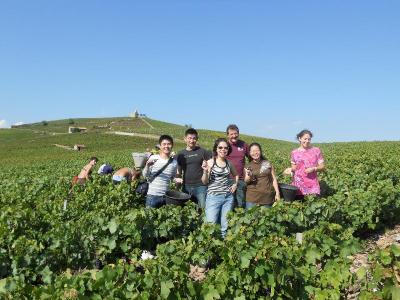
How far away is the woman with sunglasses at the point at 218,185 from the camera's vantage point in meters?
6.84

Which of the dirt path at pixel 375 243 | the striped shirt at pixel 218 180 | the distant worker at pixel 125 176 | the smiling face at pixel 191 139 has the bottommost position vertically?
the dirt path at pixel 375 243

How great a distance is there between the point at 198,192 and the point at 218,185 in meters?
0.88

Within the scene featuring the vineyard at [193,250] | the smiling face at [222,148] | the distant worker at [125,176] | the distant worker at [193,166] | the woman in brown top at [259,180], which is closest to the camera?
the vineyard at [193,250]

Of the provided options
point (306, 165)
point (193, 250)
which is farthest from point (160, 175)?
point (306, 165)

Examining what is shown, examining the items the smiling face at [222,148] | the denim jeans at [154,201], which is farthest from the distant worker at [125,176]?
the smiling face at [222,148]

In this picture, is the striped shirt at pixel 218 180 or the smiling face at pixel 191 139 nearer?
the striped shirt at pixel 218 180

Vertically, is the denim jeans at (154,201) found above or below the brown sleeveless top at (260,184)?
below

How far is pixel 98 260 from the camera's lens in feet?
22.0

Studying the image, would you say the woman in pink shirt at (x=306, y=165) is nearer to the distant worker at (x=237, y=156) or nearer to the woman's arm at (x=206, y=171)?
the distant worker at (x=237, y=156)

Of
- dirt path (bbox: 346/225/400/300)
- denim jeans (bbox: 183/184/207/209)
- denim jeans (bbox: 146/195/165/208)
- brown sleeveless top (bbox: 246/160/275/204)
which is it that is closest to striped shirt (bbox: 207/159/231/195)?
brown sleeveless top (bbox: 246/160/275/204)

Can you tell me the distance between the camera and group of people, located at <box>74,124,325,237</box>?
688 cm

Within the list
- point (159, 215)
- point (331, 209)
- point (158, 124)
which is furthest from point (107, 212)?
point (158, 124)

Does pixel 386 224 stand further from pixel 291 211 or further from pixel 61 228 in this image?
pixel 61 228

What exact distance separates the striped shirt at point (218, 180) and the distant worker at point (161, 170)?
2.87 ft
